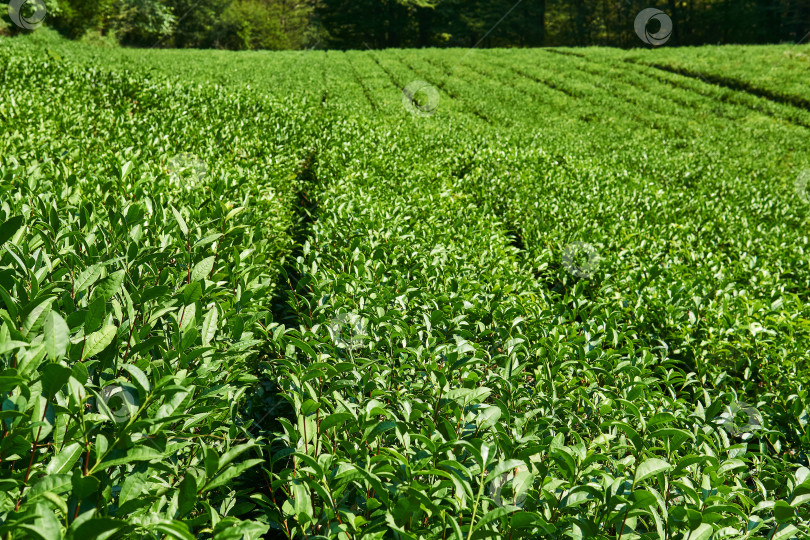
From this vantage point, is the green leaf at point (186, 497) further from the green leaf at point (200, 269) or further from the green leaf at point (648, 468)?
the green leaf at point (648, 468)

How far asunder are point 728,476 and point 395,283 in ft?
7.23

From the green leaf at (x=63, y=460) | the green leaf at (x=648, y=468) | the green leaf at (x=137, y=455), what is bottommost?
the green leaf at (x=648, y=468)

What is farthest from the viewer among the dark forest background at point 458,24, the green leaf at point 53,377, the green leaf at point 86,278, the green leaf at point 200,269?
the dark forest background at point 458,24

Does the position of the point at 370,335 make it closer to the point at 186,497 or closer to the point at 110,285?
the point at 110,285

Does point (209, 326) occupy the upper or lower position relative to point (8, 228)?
lower

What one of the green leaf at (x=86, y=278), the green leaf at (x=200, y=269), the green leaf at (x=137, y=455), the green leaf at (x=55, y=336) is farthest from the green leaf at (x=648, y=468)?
the green leaf at (x=86, y=278)

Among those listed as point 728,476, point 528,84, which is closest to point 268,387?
point 728,476

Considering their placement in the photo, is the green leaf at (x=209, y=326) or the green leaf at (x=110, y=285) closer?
the green leaf at (x=110, y=285)

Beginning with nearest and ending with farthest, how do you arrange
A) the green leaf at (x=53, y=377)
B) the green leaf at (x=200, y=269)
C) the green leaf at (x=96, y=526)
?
the green leaf at (x=96, y=526)
the green leaf at (x=53, y=377)
the green leaf at (x=200, y=269)

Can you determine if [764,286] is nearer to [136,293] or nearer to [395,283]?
[395,283]

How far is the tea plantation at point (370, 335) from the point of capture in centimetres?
138

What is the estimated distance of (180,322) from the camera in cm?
185

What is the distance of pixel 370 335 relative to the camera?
8.16 feet

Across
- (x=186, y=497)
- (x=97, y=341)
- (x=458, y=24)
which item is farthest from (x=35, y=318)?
(x=458, y=24)
